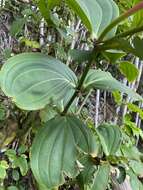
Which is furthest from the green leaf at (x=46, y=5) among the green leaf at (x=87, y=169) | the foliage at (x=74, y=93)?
the green leaf at (x=87, y=169)

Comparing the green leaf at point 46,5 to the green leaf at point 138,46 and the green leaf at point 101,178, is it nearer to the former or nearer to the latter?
the green leaf at point 138,46

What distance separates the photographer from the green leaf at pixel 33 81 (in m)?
0.70

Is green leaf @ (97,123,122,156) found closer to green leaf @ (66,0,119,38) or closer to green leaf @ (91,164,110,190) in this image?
green leaf @ (91,164,110,190)

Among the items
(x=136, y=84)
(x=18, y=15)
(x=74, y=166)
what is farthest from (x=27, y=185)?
(x=136, y=84)

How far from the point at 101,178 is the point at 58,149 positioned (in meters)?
0.15

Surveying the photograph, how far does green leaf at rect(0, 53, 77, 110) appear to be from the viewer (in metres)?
0.70

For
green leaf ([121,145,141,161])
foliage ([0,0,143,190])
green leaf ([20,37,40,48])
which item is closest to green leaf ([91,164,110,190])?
foliage ([0,0,143,190])

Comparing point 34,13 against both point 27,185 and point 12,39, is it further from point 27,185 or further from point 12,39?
point 27,185

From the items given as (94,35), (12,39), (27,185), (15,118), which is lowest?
(27,185)

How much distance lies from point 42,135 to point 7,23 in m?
0.79

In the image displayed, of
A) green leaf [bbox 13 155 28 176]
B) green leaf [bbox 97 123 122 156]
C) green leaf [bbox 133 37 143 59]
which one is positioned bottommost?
green leaf [bbox 13 155 28 176]

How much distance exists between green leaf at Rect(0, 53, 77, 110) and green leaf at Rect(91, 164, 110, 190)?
190 millimetres

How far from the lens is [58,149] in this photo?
791 millimetres

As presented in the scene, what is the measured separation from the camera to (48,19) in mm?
976
